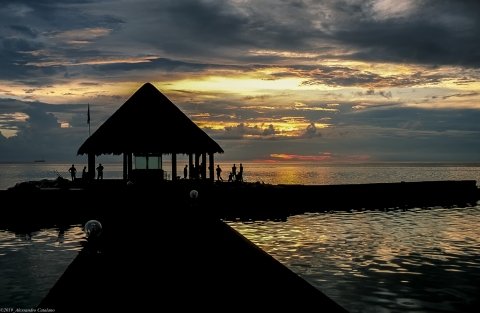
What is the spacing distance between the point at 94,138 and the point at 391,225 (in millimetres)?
17667

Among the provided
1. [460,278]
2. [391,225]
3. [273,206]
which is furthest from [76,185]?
[460,278]

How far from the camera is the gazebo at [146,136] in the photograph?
29844 mm

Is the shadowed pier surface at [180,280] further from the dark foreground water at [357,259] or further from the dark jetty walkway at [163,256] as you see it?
the dark foreground water at [357,259]

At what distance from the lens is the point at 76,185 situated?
33.9 meters

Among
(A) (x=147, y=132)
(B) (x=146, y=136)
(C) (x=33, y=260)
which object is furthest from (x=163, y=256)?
(A) (x=147, y=132)

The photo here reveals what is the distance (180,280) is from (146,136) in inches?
864

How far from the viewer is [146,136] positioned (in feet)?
98.1

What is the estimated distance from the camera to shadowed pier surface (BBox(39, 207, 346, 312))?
7.20m

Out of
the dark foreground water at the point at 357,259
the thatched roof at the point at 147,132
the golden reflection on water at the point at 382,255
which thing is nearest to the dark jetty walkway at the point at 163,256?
the thatched roof at the point at 147,132

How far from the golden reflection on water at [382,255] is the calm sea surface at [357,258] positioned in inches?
1.0

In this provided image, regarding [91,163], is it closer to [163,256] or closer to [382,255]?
[382,255]

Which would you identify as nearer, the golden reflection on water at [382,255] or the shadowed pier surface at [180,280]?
the shadowed pier surface at [180,280]

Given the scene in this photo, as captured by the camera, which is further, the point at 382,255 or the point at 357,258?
the point at 382,255

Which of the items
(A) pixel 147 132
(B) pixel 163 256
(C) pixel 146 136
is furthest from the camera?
(A) pixel 147 132
